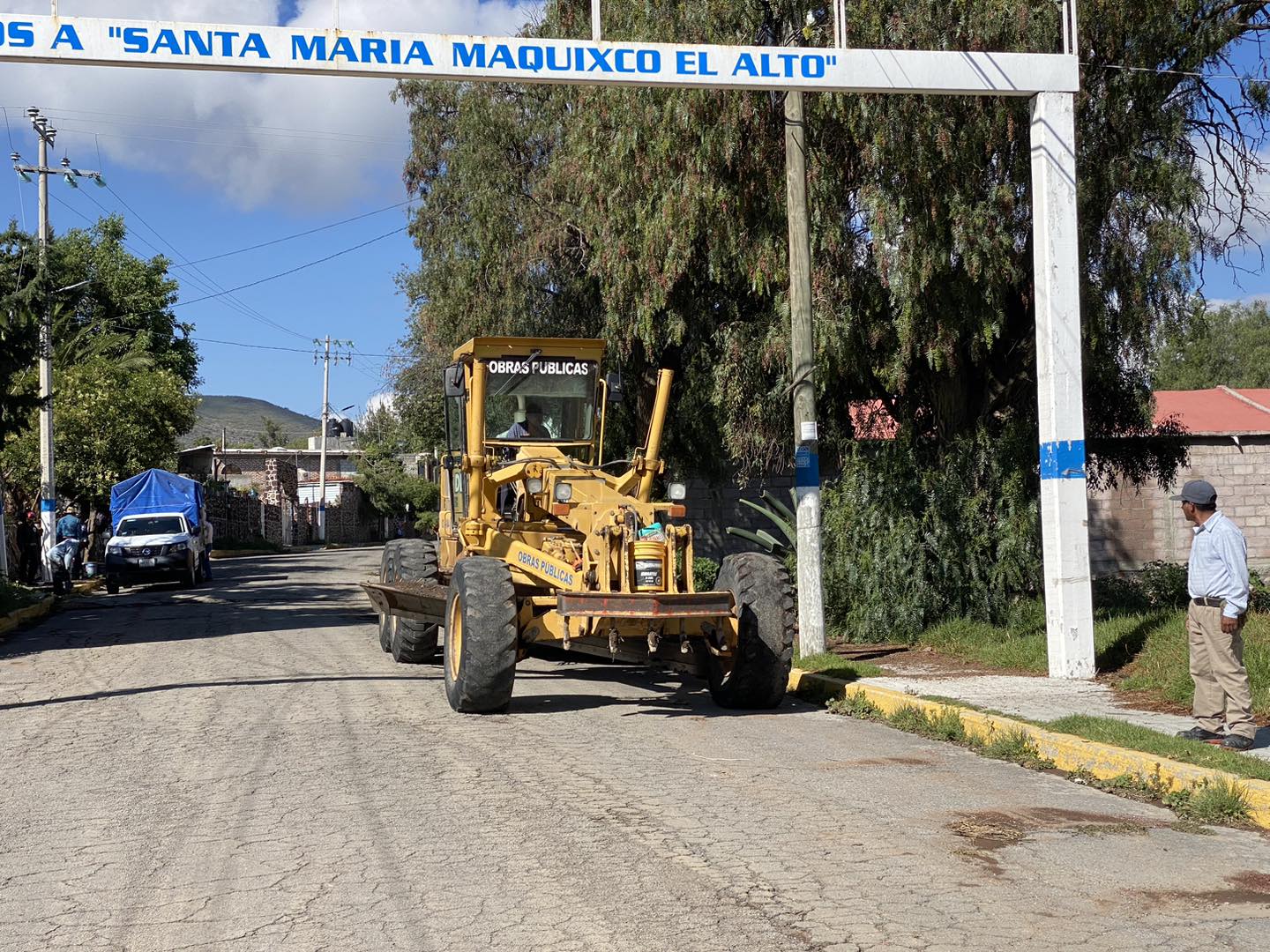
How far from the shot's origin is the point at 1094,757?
8023mm

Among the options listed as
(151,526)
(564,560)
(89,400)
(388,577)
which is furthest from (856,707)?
(89,400)

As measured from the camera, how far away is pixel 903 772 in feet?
26.8

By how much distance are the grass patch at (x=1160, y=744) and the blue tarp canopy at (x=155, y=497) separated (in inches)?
1092

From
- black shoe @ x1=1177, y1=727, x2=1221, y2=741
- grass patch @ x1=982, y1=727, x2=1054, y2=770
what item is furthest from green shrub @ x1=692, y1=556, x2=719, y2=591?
black shoe @ x1=1177, y1=727, x2=1221, y2=741

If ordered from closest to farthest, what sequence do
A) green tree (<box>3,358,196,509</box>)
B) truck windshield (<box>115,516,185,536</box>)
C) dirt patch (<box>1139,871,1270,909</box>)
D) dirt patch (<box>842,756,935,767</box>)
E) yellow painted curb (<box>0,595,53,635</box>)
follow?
dirt patch (<box>1139,871,1270,909</box>) → dirt patch (<box>842,756,935,767</box>) → yellow painted curb (<box>0,595,53,635</box>) → truck windshield (<box>115,516,185,536</box>) → green tree (<box>3,358,196,509</box>)

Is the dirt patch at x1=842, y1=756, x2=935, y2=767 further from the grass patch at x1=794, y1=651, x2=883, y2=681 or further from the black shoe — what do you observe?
the grass patch at x1=794, y1=651, x2=883, y2=681

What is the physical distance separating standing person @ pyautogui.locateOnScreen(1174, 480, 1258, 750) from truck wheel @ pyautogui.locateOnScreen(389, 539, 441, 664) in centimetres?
771

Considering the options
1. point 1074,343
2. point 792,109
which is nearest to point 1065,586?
point 1074,343

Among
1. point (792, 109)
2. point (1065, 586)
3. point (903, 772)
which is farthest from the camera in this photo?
point (792, 109)

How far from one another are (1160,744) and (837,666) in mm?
4515

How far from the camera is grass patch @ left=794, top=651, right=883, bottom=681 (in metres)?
11.9

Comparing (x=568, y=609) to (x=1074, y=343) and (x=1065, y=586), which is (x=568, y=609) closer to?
(x=1065, y=586)

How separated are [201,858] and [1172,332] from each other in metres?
12.2

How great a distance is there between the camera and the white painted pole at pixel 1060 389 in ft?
37.1
